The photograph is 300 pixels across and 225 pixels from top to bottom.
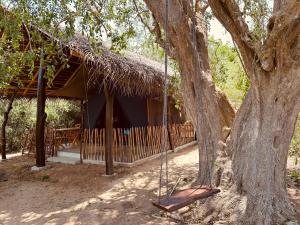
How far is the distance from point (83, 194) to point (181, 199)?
321cm

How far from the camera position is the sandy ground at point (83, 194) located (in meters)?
4.42

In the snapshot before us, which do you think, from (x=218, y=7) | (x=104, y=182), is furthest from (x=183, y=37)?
(x=104, y=182)

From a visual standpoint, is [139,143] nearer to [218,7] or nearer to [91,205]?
[91,205]

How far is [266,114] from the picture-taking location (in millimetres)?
3863

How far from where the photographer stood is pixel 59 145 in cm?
994

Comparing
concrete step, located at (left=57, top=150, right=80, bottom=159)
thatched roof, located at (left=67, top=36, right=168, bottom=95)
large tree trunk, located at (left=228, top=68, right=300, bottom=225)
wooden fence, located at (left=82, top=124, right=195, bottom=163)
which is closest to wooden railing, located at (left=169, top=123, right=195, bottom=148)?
wooden fence, located at (left=82, top=124, right=195, bottom=163)

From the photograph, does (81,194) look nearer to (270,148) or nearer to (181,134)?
(270,148)

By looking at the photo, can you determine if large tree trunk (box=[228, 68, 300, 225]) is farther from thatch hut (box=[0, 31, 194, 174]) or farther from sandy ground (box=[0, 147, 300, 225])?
thatch hut (box=[0, 31, 194, 174])

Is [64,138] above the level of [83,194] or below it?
above

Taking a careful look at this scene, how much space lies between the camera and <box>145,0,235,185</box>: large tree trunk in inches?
175

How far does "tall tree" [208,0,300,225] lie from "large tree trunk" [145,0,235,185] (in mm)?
663

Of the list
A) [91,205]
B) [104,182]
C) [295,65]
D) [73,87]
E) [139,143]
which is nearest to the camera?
[295,65]

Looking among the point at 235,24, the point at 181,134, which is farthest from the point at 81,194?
the point at 181,134

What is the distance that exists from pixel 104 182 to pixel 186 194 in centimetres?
356
